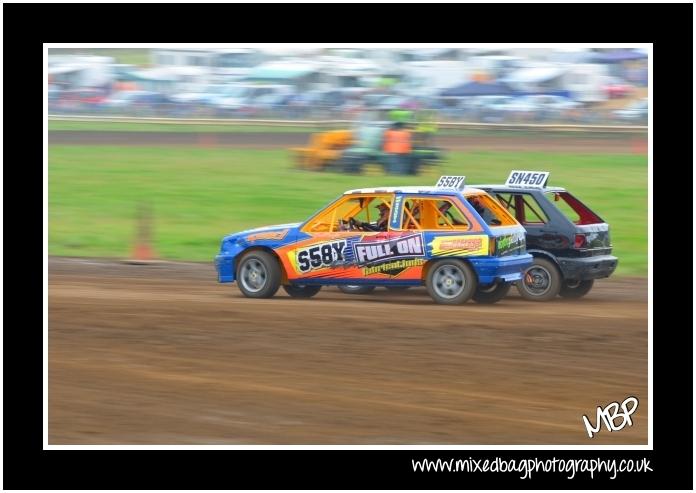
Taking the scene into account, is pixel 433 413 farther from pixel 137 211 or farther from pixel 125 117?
pixel 125 117

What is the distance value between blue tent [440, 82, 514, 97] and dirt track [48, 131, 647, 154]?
11.9ft

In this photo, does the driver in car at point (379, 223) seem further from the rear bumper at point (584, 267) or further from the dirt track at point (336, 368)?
the rear bumper at point (584, 267)

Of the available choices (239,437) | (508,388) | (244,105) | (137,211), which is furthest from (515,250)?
(244,105)

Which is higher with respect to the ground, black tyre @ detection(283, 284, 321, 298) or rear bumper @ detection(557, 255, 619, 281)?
rear bumper @ detection(557, 255, 619, 281)

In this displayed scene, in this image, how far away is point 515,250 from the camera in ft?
46.2

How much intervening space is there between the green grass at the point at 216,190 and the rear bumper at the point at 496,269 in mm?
5203

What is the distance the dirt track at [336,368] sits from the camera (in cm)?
947

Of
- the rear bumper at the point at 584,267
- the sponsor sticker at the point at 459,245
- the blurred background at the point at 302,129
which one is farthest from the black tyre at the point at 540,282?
the blurred background at the point at 302,129

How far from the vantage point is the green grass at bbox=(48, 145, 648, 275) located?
838 inches

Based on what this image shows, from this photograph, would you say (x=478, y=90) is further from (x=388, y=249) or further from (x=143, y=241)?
(x=388, y=249)

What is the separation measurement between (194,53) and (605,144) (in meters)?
14.4

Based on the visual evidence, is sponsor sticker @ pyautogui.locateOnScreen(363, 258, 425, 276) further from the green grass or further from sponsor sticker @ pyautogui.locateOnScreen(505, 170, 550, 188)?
the green grass

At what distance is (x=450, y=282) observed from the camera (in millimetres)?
14023

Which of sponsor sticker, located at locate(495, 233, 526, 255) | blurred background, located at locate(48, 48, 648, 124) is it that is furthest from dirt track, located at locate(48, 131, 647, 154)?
sponsor sticker, located at locate(495, 233, 526, 255)
